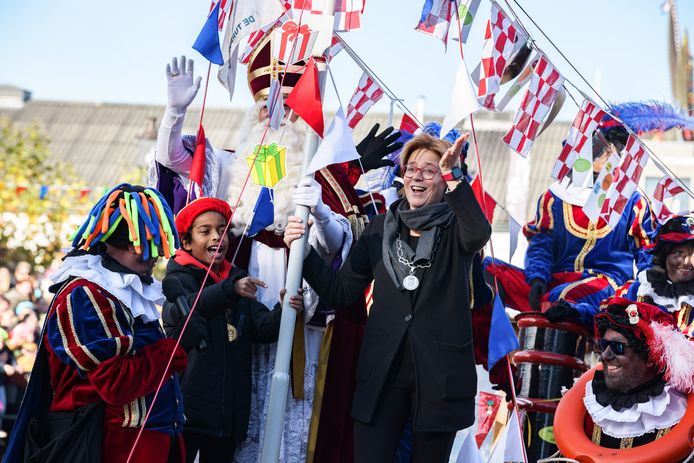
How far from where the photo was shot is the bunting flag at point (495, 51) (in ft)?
18.8

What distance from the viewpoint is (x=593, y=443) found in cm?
594

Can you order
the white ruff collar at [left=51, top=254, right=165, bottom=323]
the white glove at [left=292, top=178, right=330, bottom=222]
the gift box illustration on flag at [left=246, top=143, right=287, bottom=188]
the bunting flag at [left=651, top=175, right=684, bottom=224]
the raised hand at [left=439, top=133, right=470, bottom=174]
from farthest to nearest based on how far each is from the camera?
the bunting flag at [left=651, top=175, right=684, bottom=224] < the gift box illustration on flag at [left=246, top=143, right=287, bottom=188] < the white glove at [left=292, top=178, right=330, bottom=222] < the raised hand at [left=439, top=133, right=470, bottom=174] < the white ruff collar at [left=51, top=254, right=165, bottom=323]

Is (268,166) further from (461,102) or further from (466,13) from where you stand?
(466,13)

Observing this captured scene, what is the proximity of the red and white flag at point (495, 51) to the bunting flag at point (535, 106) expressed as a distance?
236 millimetres

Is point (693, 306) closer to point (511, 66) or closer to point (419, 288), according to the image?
point (511, 66)

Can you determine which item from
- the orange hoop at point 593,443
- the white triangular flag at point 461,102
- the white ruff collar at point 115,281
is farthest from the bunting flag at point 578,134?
the white ruff collar at point 115,281

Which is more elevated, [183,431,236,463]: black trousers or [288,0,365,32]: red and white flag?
[288,0,365,32]: red and white flag

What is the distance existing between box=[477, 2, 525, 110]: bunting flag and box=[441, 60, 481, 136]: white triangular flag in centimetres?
94

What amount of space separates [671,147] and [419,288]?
19.9 m

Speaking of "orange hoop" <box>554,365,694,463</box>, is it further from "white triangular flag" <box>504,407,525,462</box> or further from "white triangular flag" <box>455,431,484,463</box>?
"white triangular flag" <box>455,431,484,463</box>

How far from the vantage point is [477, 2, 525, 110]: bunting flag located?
574 cm

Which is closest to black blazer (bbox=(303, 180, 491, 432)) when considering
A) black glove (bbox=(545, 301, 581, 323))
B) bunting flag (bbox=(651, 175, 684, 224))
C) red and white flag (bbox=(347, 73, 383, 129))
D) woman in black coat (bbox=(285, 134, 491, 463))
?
woman in black coat (bbox=(285, 134, 491, 463))

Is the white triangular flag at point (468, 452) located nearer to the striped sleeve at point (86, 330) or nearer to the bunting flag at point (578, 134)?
the bunting flag at point (578, 134)

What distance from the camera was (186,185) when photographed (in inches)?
228
